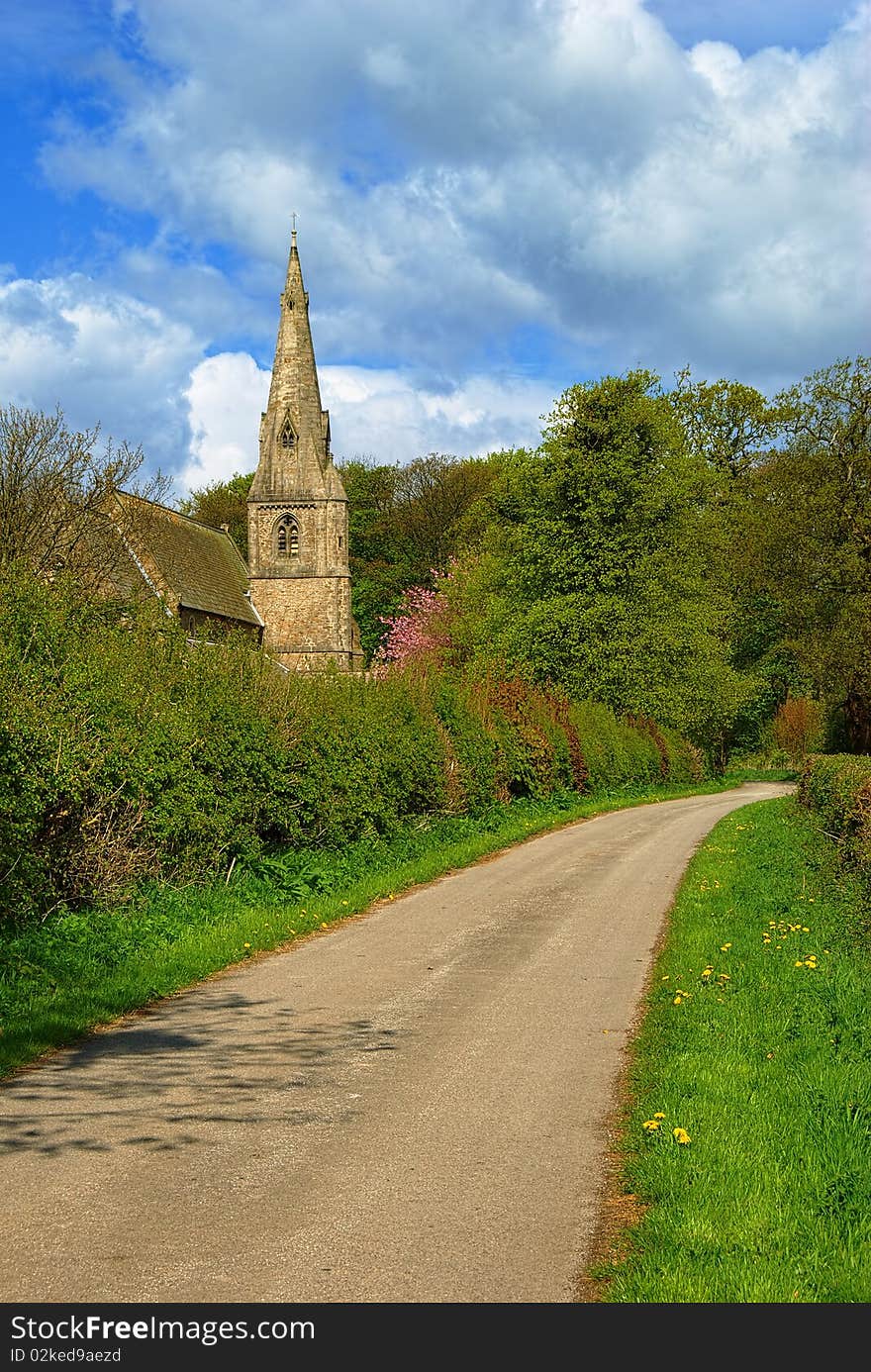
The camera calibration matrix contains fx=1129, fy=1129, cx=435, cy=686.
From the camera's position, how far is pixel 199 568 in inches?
2404

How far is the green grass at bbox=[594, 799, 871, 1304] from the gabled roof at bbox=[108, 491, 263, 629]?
41708 millimetres

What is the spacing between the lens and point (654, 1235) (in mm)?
4719

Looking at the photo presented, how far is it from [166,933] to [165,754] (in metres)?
2.43

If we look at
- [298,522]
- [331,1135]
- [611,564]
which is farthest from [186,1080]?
[298,522]

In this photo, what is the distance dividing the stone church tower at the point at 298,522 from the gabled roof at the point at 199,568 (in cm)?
171

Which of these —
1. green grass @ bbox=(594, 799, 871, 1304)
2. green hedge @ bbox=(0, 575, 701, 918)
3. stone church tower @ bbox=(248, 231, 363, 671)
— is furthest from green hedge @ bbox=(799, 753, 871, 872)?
stone church tower @ bbox=(248, 231, 363, 671)

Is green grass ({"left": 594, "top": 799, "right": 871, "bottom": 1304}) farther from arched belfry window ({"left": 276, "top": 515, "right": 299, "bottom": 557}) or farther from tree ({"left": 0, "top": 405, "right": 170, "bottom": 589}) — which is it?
arched belfry window ({"left": 276, "top": 515, "right": 299, "bottom": 557})

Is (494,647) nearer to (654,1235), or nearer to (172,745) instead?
(172,745)

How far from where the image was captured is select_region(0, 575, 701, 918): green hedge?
1064 cm

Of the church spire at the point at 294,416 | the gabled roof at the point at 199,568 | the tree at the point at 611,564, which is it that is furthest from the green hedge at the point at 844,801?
the church spire at the point at 294,416

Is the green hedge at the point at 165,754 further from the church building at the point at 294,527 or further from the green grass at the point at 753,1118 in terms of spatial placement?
the church building at the point at 294,527

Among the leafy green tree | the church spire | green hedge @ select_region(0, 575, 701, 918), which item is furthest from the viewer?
the leafy green tree

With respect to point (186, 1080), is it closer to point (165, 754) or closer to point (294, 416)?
point (165, 754)

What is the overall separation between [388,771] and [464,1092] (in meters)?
12.4
